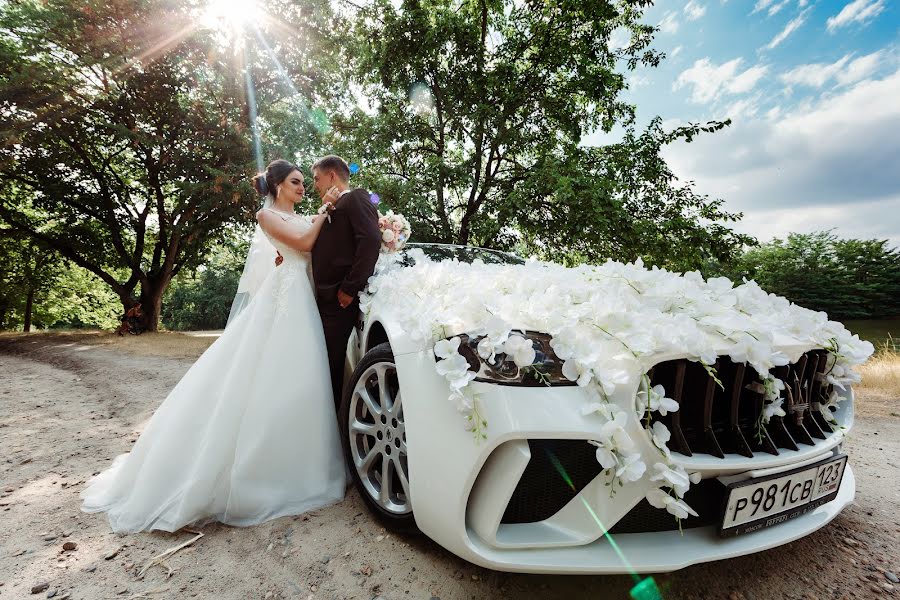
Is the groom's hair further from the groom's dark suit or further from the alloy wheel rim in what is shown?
the alloy wheel rim

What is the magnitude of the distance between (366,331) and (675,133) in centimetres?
886

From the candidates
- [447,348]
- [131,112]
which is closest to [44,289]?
[131,112]

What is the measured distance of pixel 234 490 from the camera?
6.60 ft

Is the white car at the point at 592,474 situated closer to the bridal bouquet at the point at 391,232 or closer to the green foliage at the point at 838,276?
the bridal bouquet at the point at 391,232

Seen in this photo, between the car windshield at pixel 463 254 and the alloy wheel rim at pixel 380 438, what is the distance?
115cm

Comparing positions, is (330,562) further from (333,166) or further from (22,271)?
(22,271)

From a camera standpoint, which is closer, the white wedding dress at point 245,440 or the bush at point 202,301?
the white wedding dress at point 245,440

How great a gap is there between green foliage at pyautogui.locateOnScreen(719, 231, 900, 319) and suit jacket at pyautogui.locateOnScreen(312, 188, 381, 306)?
3002 cm

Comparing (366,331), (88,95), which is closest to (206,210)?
(88,95)

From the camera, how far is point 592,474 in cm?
136

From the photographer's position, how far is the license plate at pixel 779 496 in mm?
1367

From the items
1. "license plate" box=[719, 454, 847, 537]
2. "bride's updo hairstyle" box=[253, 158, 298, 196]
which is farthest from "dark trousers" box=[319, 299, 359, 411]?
"license plate" box=[719, 454, 847, 537]

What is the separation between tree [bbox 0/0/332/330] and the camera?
31.6 ft

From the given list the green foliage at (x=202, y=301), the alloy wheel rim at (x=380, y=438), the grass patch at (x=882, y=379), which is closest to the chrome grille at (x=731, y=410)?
the alloy wheel rim at (x=380, y=438)
